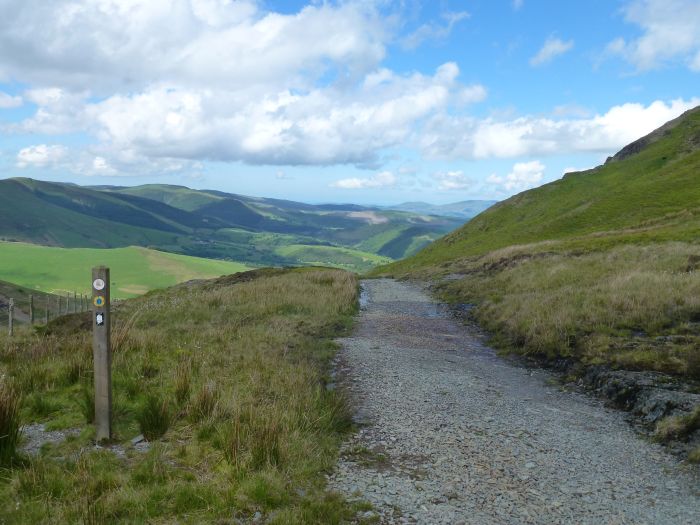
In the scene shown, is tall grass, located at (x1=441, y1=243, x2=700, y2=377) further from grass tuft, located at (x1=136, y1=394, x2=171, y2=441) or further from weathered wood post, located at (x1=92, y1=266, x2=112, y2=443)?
weathered wood post, located at (x1=92, y1=266, x2=112, y2=443)

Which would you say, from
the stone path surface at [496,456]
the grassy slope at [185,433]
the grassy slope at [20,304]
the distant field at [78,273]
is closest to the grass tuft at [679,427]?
the stone path surface at [496,456]

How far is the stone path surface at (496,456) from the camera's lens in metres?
6.88

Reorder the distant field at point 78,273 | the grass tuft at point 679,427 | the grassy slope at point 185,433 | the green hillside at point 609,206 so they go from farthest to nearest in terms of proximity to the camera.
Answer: the distant field at point 78,273 < the green hillside at point 609,206 < the grass tuft at point 679,427 < the grassy slope at point 185,433

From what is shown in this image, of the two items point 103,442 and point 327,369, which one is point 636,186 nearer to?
point 327,369

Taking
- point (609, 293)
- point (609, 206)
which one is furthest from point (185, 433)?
point (609, 206)

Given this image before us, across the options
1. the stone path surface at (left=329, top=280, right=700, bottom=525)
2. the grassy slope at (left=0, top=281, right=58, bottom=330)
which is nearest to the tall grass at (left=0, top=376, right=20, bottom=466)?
the stone path surface at (left=329, top=280, right=700, bottom=525)

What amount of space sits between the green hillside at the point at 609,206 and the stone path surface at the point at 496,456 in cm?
2917

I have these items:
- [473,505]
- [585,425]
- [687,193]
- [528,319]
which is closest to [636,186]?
[687,193]

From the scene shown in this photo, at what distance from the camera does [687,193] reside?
200 ft

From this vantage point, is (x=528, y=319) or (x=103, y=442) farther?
(x=528, y=319)

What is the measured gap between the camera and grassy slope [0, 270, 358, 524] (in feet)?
19.6

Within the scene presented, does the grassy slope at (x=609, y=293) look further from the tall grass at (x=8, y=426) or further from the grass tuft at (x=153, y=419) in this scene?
the tall grass at (x=8, y=426)

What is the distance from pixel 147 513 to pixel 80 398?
5.03 m

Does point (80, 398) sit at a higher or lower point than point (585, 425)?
higher
